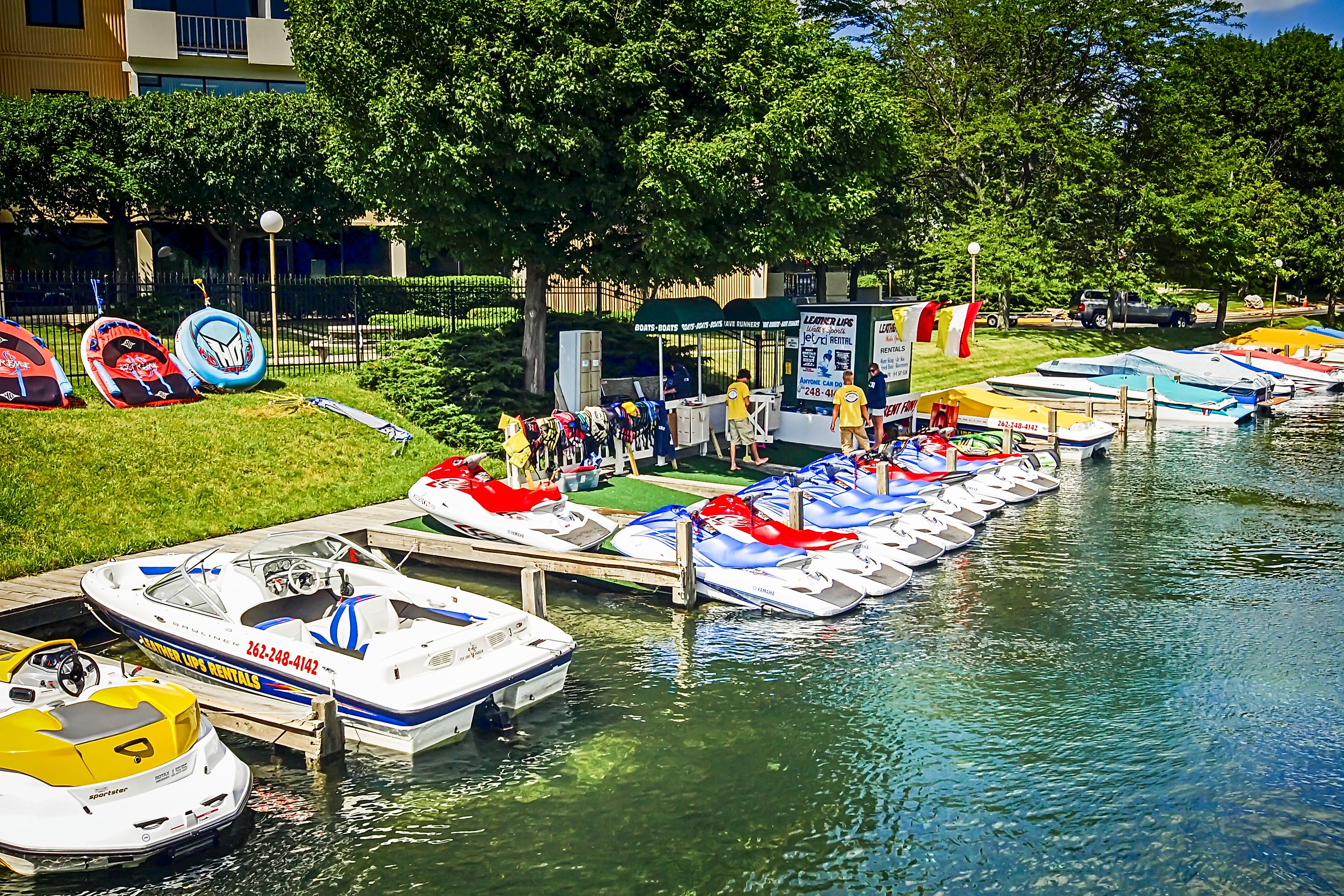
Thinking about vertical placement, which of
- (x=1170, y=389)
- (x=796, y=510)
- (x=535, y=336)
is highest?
(x=535, y=336)

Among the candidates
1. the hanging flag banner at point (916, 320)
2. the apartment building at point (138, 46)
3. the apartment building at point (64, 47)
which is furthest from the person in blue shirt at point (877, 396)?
the apartment building at point (64, 47)

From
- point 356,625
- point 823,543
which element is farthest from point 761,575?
point 356,625

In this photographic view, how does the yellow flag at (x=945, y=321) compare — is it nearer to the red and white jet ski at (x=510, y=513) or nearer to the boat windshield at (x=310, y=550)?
the red and white jet ski at (x=510, y=513)

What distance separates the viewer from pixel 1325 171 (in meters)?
60.4

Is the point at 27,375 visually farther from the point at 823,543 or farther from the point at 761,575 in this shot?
the point at 823,543

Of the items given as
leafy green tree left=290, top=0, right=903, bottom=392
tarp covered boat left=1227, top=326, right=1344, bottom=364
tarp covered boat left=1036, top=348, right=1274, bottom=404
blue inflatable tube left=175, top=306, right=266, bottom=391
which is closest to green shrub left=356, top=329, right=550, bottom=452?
leafy green tree left=290, top=0, right=903, bottom=392

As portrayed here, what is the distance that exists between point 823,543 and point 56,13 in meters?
36.5

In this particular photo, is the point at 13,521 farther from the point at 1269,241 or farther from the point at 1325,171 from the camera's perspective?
the point at 1325,171

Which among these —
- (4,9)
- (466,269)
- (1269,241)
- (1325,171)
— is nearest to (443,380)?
(466,269)

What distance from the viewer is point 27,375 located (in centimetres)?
2059

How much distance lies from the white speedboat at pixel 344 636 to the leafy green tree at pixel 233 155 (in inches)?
844

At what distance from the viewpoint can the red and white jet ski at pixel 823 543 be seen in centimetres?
1670

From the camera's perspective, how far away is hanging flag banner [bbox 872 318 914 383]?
2666cm

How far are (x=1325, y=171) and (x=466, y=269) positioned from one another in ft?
172
